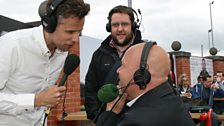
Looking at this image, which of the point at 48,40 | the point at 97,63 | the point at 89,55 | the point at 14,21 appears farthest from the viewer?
the point at 89,55

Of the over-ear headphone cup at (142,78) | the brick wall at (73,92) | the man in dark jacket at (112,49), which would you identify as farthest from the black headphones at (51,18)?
the brick wall at (73,92)

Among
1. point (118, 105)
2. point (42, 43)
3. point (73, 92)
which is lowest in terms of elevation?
point (73, 92)

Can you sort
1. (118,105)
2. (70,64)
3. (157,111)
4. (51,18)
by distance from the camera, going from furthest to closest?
1. (70,64)
2. (51,18)
3. (118,105)
4. (157,111)

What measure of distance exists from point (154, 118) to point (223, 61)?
13919 millimetres

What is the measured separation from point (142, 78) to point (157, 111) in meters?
0.16

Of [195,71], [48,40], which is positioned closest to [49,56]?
[48,40]

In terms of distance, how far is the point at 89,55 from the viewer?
706cm

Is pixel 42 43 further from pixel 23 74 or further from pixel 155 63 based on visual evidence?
pixel 155 63

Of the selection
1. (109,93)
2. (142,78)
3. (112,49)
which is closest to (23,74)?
(109,93)

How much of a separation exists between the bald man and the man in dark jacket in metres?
1.29

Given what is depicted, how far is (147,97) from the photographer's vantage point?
1579mm

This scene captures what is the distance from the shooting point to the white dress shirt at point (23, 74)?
2055 millimetres

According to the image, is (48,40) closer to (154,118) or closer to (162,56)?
(162,56)

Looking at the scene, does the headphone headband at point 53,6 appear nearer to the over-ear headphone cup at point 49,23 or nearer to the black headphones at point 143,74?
the over-ear headphone cup at point 49,23
